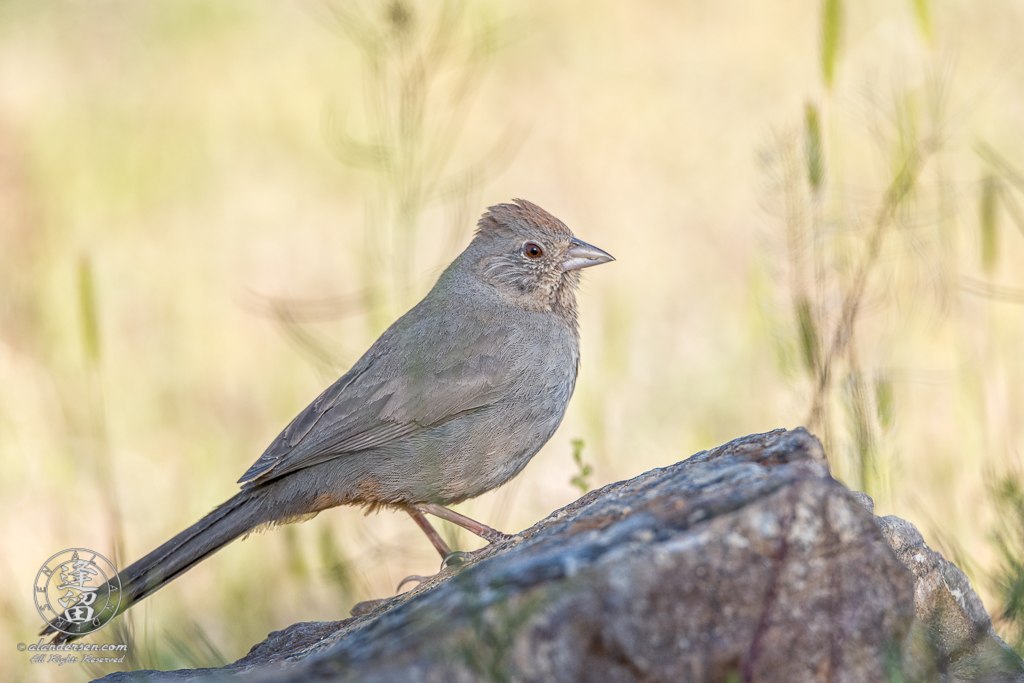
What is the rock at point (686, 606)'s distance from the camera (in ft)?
7.36

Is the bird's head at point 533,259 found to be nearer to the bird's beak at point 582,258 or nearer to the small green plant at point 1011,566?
the bird's beak at point 582,258

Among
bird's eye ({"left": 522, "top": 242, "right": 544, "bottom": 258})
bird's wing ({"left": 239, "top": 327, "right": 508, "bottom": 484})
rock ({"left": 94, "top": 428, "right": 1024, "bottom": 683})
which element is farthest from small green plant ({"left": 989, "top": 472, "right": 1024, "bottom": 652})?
bird's eye ({"left": 522, "top": 242, "right": 544, "bottom": 258})

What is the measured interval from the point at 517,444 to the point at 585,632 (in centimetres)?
200

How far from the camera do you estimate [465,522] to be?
13.5 feet

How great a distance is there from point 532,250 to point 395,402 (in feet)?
3.49

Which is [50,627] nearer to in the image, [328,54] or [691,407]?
[691,407]

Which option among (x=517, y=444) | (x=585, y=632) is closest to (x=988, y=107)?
(x=517, y=444)

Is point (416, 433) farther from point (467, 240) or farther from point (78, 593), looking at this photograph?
point (467, 240)

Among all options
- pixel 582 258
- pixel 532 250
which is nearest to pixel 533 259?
pixel 532 250

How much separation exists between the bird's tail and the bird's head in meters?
1.54

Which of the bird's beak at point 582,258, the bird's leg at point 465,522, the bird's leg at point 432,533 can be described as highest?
the bird's beak at point 582,258

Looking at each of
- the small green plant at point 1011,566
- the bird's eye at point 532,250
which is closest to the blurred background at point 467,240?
the small green plant at point 1011,566

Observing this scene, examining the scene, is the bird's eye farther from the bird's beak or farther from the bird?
the bird

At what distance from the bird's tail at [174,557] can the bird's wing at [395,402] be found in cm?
14
